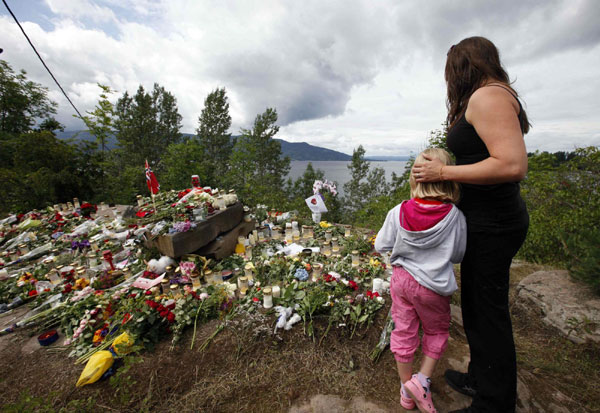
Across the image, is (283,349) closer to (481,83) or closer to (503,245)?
(503,245)

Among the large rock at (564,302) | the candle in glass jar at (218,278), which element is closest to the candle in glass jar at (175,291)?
the candle in glass jar at (218,278)

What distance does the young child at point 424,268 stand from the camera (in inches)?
55.3

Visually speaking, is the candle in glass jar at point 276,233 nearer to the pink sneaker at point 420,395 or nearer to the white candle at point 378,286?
the white candle at point 378,286

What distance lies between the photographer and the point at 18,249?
16.4 feet

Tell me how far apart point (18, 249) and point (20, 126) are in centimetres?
1412

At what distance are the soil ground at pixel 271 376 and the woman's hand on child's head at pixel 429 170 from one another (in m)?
1.61

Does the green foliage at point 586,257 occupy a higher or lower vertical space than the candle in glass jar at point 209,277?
higher

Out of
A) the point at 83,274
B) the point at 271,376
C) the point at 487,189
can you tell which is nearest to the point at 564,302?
the point at 487,189

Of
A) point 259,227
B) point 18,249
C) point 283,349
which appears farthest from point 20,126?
point 283,349

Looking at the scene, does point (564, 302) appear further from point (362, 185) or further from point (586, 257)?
point (362, 185)

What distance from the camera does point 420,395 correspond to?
5.11ft

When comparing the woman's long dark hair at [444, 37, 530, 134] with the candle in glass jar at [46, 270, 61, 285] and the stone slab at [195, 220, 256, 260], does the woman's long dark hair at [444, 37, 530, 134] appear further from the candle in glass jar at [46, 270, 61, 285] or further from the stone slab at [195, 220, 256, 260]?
the candle in glass jar at [46, 270, 61, 285]

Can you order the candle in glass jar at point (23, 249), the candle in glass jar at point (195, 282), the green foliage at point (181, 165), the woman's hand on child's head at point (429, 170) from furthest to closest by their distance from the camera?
the green foliage at point (181, 165), the candle in glass jar at point (23, 249), the candle in glass jar at point (195, 282), the woman's hand on child's head at point (429, 170)

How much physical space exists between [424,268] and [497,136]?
827 millimetres
